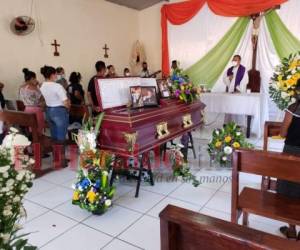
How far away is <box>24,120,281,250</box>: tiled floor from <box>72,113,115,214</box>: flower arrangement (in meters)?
0.14

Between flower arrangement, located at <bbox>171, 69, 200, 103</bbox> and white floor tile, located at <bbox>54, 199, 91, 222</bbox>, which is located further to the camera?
flower arrangement, located at <bbox>171, 69, 200, 103</bbox>

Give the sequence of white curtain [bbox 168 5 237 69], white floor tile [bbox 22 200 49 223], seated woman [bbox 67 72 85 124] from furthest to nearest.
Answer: white curtain [bbox 168 5 237 69]
seated woman [bbox 67 72 85 124]
white floor tile [bbox 22 200 49 223]

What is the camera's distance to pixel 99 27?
234 inches

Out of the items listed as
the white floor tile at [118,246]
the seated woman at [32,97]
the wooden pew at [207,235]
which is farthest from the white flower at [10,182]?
the seated woman at [32,97]

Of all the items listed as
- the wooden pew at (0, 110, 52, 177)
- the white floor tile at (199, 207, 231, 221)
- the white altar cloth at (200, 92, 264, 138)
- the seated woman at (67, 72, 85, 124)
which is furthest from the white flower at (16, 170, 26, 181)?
the white altar cloth at (200, 92, 264, 138)

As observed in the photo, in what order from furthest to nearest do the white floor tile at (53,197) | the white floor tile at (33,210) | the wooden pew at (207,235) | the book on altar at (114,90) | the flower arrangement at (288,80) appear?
the white floor tile at (53,197)
the book on altar at (114,90)
the white floor tile at (33,210)
the flower arrangement at (288,80)
the wooden pew at (207,235)

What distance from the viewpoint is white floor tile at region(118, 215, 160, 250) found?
74.3 inches

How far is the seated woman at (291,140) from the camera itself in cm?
178

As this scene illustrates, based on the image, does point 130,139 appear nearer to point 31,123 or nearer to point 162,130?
point 162,130

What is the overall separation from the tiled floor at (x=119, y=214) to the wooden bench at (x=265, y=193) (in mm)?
467

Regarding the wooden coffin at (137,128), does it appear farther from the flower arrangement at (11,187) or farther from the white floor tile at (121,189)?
the flower arrangement at (11,187)

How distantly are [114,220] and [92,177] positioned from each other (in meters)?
0.41

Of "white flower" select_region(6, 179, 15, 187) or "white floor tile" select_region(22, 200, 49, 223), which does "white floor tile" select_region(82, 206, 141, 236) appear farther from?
"white flower" select_region(6, 179, 15, 187)

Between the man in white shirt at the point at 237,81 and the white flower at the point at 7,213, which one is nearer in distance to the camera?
the white flower at the point at 7,213
